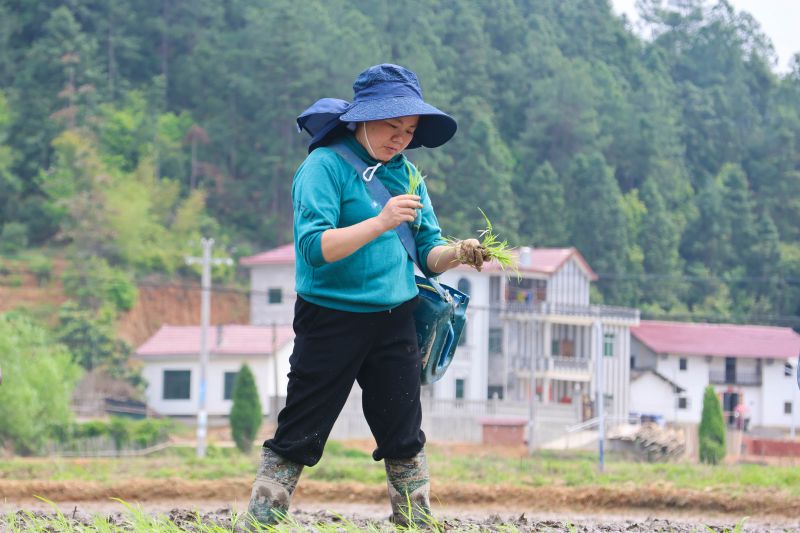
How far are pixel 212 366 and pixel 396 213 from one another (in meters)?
40.9

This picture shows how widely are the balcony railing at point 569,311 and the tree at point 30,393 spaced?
1965cm

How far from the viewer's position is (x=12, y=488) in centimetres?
1195

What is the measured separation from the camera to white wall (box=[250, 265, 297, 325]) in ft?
169

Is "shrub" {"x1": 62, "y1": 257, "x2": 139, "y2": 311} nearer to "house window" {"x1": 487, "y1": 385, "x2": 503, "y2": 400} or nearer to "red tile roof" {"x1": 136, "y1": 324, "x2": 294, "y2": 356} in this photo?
"red tile roof" {"x1": 136, "y1": 324, "x2": 294, "y2": 356}

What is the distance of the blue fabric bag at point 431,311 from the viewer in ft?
16.6

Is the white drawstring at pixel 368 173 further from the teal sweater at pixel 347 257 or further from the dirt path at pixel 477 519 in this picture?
the dirt path at pixel 477 519

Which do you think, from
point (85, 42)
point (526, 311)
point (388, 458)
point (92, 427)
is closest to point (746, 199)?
point (526, 311)

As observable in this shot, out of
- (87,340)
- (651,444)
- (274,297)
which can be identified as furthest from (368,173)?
(274,297)

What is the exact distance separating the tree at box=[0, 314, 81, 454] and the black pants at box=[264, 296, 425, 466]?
26020 mm

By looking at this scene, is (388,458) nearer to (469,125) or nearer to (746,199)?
(469,125)

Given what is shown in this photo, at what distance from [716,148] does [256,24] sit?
35720 mm

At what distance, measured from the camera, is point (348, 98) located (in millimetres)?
66562

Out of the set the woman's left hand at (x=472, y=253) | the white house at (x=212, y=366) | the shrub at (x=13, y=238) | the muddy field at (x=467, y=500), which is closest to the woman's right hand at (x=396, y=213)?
the woman's left hand at (x=472, y=253)

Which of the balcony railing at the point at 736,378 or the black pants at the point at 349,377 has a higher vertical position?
the balcony railing at the point at 736,378
